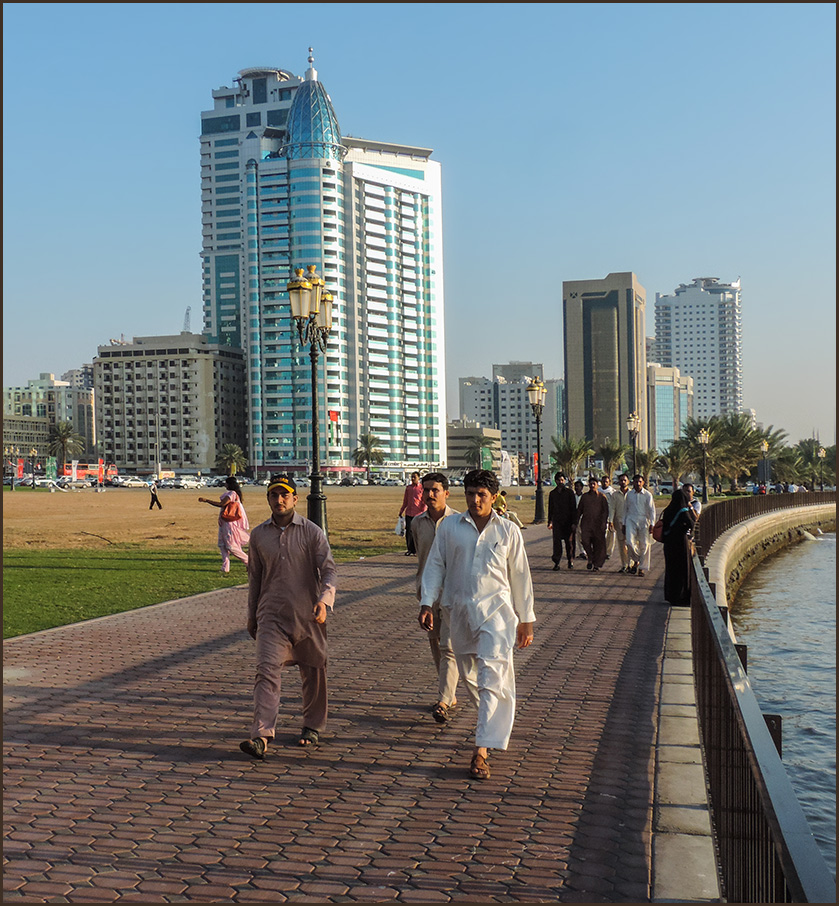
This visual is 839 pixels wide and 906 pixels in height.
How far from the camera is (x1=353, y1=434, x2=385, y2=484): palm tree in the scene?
153375 millimetres

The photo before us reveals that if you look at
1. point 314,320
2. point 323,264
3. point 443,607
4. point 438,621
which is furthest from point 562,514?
point 323,264

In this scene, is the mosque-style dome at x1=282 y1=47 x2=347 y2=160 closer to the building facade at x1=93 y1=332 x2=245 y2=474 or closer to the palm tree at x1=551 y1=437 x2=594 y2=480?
the building facade at x1=93 y1=332 x2=245 y2=474

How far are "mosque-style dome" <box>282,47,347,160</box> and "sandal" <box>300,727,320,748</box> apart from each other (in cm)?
15227

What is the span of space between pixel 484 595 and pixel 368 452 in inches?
5806

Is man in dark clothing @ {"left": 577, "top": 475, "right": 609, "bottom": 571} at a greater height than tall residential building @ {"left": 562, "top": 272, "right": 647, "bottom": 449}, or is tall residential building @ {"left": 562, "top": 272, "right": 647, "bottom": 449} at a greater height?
tall residential building @ {"left": 562, "top": 272, "right": 647, "bottom": 449}

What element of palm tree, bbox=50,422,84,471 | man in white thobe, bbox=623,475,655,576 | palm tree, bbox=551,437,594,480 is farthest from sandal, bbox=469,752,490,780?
palm tree, bbox=50,422,84,471

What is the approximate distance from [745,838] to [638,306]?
19047 cm

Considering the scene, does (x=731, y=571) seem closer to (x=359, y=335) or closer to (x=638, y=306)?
(x=359, y=335)


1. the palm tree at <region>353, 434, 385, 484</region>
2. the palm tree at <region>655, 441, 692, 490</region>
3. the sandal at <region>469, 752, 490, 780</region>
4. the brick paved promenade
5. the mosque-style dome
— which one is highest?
the mosque-style dome

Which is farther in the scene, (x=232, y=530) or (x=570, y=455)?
(x=570, y=455)

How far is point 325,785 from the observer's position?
18.7ft

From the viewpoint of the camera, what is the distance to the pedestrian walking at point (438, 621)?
734cm

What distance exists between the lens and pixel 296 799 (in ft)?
17.9

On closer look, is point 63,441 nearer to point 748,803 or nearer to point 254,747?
point 254,747
